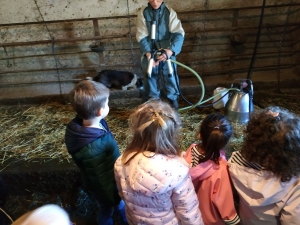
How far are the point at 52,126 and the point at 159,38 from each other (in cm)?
168

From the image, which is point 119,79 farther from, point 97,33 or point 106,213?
point 106,213

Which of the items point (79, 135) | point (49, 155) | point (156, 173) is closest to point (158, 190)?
point (156, 173)

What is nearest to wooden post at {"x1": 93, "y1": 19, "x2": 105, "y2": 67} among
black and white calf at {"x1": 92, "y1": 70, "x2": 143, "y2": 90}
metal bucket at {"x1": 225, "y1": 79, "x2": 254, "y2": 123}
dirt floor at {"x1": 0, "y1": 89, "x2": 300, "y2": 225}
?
black and white calf at {"x1": 92, "y1": 70, "x2": 143, "y2": 90}

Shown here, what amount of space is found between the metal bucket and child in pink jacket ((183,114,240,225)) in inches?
52.3

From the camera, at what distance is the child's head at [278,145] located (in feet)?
4.05

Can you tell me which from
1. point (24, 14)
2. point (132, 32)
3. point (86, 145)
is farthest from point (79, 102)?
point (24, 14)

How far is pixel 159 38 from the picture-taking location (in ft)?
9.29

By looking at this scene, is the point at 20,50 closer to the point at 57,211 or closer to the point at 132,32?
the point at 132,32

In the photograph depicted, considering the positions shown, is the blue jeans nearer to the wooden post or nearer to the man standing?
the man standing

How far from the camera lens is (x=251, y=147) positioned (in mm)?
1325

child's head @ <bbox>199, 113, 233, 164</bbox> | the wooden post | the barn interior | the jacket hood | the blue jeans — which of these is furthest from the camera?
the wooden post

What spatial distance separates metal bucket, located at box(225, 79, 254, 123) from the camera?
8.71 feet

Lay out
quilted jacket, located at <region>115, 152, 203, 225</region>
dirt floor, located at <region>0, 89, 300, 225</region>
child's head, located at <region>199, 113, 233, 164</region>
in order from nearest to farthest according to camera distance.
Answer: quilted jacket, located at <region>115, 152, 203, 225</region> → child's head, located at <region>199, 113, 233, 164</region> → dirt floor, located at <region>0, 89, 300, 225</region>

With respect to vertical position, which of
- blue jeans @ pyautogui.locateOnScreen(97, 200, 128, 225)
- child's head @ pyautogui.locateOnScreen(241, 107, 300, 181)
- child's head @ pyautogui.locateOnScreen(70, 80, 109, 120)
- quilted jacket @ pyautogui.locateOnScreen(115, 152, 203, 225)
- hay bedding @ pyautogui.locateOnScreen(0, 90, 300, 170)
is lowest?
blue jeans @ pyautogui.locateOnScreen(97, 200, 128, 225)
